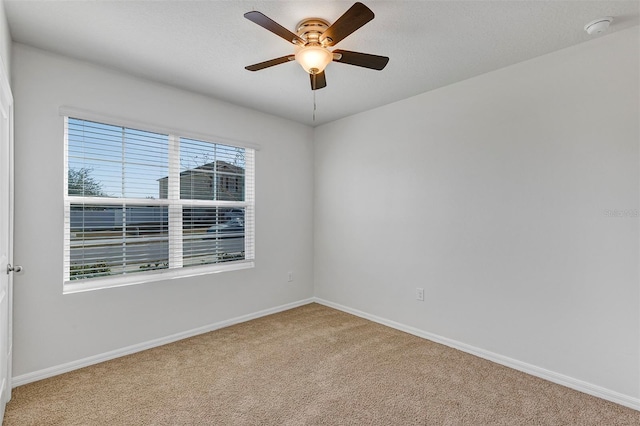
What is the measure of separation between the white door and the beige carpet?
0.90ft

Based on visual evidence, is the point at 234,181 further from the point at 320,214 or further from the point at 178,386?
the point at 178,386

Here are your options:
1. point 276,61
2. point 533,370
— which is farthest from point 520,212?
point 276,61

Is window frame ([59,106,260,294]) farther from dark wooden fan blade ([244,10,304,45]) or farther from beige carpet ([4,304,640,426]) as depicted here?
dark wooden fan blade ([244,10,304,45])

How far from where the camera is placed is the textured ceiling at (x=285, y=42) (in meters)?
1.87

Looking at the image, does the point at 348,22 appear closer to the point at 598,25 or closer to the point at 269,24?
the point at 269,24

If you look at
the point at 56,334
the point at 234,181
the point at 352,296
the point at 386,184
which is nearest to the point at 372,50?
the point at 386,184

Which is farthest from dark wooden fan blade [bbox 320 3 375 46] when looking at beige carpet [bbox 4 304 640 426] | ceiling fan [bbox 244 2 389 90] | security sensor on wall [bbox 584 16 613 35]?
beige carpet [bbox 4 304 640 426]

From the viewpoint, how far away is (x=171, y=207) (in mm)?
3086

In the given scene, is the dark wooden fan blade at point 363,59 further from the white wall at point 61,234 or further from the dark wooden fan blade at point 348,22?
the white wall at point 61,234

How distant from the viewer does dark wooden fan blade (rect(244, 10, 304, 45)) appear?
1577 mm

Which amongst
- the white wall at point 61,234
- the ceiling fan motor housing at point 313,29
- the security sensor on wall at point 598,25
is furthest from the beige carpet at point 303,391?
the security sensor on wall at point 598,25

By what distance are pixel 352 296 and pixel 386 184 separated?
1439 mm

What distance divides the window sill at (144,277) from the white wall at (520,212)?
1.62m

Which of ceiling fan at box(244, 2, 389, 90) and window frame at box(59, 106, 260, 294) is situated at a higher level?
ceiling fan at box(244, 2, 389, 90)
